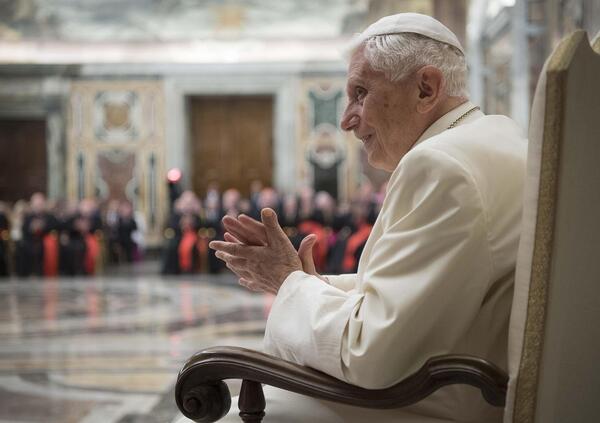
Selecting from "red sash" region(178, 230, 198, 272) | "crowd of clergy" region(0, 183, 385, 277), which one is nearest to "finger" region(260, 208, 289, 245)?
"crowd of clergy" region(0, 183, 385, 277)

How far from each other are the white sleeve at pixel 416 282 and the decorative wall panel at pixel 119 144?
1679cm

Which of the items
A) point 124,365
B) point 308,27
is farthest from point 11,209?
point 124,365

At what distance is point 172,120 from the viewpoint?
59.9 feet

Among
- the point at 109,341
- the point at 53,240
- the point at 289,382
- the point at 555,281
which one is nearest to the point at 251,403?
the point at 289,382

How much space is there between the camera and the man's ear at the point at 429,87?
192 cm

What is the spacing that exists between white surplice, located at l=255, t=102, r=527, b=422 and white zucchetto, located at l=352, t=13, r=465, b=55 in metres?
0.25

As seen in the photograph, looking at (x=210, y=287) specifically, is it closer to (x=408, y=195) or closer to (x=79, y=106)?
(x=79, y=106)

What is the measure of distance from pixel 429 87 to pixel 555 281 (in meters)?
0.58

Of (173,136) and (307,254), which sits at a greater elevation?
(173,136)

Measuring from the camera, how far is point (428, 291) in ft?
5.25

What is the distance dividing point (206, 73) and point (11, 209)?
5184mm

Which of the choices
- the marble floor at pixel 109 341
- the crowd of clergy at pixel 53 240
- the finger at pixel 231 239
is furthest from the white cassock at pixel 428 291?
the crowd of clergy at pixel 53 240

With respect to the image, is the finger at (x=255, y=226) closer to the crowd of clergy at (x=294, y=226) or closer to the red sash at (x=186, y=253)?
the crowd of clergy at (x=294, y=226)

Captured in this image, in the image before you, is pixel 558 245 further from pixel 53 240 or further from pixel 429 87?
pixel 53 240
